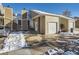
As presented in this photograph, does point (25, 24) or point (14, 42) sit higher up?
point (25, 24)

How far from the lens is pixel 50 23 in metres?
3.26

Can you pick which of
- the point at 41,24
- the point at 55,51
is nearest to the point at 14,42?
the point at 41,24

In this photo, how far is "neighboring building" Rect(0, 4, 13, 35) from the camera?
3.22 metres

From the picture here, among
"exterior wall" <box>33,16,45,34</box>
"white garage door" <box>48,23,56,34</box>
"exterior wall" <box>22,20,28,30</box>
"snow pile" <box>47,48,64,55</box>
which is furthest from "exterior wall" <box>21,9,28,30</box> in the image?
"snow pile" <box>47,48,64,55</box>

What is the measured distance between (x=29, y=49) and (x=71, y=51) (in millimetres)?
496

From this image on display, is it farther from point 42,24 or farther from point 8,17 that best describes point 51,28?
point 8,17

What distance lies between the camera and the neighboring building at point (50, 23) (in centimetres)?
324

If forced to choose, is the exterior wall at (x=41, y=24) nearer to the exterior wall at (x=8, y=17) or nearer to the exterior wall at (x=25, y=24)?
the exterior wall at (x=25, y=24)

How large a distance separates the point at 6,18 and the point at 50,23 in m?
0.52

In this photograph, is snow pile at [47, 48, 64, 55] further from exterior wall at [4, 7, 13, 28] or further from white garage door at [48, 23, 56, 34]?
exterior wall at [4, 7, 13, 28]

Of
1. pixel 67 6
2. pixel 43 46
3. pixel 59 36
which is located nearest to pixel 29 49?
pixel 43 46

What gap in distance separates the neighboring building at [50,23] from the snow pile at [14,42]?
0.21 metres

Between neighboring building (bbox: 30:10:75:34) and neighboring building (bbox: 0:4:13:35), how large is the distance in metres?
0.26

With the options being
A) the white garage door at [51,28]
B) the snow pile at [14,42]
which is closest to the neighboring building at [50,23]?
the white garage door at [51,28]
